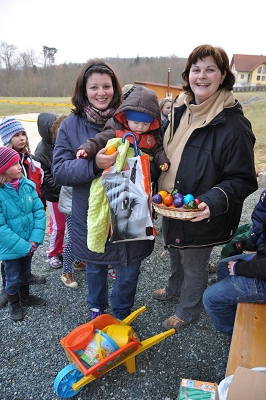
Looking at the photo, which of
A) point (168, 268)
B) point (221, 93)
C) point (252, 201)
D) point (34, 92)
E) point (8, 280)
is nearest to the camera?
point (221, 93)

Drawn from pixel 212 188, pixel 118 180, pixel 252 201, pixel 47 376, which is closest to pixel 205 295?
pixel 212 188

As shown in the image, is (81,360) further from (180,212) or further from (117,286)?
(180,212)

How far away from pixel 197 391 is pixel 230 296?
0.67 meters

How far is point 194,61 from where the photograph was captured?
2088 millimetres

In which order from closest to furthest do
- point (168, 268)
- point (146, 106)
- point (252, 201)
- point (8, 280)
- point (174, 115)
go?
point (146, 106) → point (174, 115) → point (8, 280) → point (168, 268) → point (252, 201)

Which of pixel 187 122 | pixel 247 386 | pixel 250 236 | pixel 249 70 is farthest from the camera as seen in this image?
pixel 249 70

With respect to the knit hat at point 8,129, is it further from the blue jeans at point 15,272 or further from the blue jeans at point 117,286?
the blue jeans at point 117,286

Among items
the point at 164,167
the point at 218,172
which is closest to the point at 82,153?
the point at 164,167

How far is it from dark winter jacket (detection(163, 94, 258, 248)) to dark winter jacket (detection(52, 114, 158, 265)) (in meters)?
0.32

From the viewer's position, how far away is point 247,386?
1.27 meters

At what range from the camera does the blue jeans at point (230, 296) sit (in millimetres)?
2115

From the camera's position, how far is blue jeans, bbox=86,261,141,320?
240 cm

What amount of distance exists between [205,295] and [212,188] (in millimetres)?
891

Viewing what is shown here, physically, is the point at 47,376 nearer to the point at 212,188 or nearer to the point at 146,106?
the point at 212,188
